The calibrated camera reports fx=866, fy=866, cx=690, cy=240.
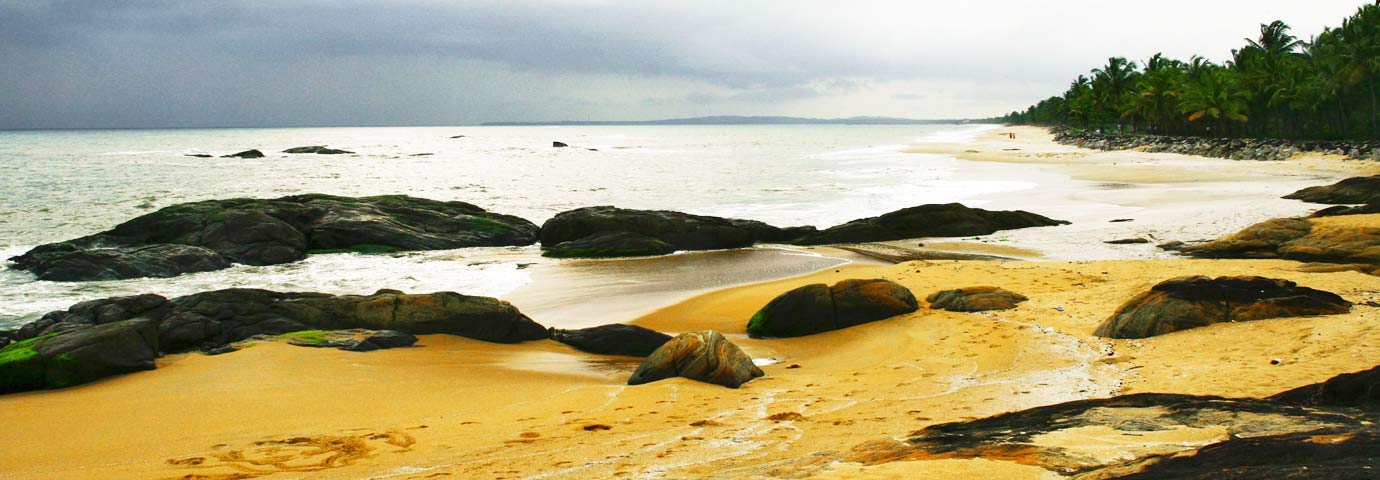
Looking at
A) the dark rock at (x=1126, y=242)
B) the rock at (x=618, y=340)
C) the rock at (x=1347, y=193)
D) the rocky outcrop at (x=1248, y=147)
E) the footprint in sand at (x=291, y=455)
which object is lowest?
the rock at (x=618, y=340)

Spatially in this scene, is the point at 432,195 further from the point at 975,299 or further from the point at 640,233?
the point at 975,299

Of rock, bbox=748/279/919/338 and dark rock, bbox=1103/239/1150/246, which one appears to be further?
dark rock, bbox=1103/239/1150/246

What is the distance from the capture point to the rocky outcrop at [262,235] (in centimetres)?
1809

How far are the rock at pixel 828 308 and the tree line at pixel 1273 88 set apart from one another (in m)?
55.7

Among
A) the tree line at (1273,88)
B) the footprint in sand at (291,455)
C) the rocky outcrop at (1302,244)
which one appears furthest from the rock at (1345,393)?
the tree line at (1273,88)

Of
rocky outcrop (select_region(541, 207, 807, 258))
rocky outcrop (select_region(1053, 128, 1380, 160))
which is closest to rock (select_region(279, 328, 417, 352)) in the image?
rocky outcrop (select_region(541, 207, 807, 258))

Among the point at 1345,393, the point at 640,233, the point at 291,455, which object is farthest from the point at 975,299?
the point at 640,233

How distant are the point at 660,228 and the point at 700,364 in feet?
46.7

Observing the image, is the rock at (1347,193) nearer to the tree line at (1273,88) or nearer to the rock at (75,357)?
the rock at (75,357)

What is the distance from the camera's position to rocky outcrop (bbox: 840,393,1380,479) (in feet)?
12.6

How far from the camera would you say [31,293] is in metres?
16.0

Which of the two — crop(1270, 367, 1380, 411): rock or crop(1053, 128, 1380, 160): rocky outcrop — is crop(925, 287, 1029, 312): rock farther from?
crop(1053, 128, 1380, 160): rocky outcrop

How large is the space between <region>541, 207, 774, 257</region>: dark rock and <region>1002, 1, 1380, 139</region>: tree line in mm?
49422

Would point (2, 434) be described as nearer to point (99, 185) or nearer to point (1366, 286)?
point (1366, 286)
